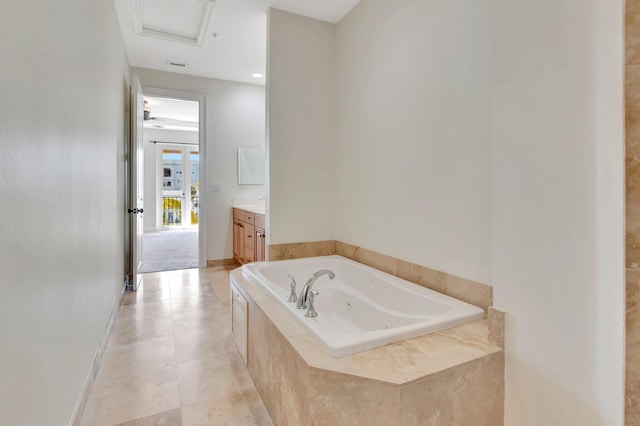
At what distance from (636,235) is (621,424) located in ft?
1.94

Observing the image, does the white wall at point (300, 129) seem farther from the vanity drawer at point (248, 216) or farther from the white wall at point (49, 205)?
the white wall at point (49, 205)

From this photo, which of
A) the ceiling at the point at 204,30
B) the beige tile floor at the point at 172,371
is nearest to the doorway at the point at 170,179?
the ceiling at the point at 204,30

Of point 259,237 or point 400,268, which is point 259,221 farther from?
point 400,268

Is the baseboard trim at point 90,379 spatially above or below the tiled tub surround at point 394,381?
below

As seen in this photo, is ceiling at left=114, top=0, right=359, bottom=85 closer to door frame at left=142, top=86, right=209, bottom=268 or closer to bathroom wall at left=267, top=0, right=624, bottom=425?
door frame at left=142, top=86, right=209, bottom=268

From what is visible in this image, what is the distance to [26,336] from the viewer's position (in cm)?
100

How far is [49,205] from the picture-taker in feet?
3.99

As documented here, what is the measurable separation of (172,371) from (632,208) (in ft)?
7.77

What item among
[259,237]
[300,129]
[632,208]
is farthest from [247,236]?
[632,208]

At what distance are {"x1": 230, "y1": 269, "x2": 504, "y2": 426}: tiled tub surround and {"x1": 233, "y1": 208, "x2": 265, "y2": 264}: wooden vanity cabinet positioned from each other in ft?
6.87

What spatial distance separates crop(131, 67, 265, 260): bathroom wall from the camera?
4.44 meters

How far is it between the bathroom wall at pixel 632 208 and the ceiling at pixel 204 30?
2163 mm

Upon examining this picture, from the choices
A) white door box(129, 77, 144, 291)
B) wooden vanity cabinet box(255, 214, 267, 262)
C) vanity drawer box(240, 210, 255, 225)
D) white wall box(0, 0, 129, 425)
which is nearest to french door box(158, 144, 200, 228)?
vanity drawer box(240, 210, 255, 225)

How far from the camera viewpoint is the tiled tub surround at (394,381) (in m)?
1.12
